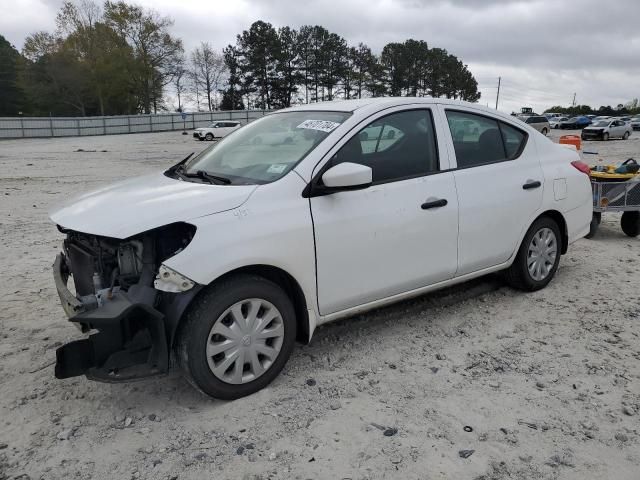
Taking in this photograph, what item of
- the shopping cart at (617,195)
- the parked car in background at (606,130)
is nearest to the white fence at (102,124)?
the parked car in background at (606,130)

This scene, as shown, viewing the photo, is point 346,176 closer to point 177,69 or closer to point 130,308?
point 130,308

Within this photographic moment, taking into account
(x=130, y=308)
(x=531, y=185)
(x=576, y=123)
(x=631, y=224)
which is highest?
(x=576, y=123)

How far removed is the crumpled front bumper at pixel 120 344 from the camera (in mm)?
2832

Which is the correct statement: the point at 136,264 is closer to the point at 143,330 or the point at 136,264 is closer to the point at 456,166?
the point at 143,330

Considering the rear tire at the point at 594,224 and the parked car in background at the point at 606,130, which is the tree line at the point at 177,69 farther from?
the rear tire at the point at 594,224

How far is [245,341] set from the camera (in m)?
3.12

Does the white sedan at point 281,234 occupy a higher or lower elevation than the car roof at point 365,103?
lower

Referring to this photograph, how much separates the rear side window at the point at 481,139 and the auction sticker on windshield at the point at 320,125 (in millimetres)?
1023

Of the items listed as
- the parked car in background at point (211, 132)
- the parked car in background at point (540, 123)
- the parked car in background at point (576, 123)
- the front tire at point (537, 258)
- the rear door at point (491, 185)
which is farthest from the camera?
the parked car in background at point (576, 123)

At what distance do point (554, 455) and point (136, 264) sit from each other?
97.1 inches

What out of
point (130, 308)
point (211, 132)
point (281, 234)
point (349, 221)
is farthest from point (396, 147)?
point (211, 132)

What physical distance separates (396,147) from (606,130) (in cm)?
3812

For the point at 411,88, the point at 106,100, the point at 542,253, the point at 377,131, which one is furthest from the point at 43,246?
the point at 411,88

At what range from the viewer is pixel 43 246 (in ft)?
21.6
